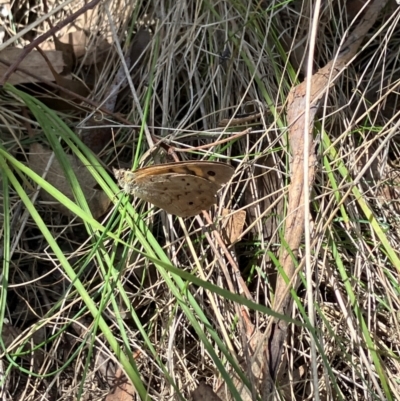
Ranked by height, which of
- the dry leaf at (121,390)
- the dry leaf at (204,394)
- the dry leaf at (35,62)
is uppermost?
the dry leaf at (35,62)

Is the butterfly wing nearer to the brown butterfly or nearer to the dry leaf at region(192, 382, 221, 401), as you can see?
the brown butterfly

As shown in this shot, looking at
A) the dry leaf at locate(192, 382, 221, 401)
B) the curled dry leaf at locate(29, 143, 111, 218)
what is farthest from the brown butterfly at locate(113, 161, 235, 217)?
the dry leaf at locate(192, 382, 221, 401)

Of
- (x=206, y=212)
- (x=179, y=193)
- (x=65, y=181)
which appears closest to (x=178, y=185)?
(x=179, y=193)

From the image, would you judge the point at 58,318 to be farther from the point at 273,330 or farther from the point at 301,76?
the point at 301,76

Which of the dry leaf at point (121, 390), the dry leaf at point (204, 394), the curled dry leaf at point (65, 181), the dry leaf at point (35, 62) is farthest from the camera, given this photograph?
the dry leaf at point (35, 62)

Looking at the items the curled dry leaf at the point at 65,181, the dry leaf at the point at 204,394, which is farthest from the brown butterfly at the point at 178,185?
the dry leaf at the point at 204,394

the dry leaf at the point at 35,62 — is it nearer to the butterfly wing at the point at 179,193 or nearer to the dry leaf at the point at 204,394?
the butterfly wing at the point at 179,193

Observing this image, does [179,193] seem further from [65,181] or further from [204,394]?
[204,394]

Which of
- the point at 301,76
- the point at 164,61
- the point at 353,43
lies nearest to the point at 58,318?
the point at 164,61
